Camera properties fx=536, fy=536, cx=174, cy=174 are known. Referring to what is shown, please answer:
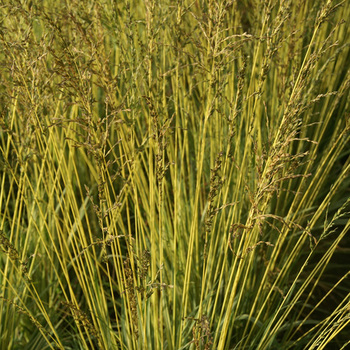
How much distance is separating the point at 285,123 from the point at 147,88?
0.52 metres

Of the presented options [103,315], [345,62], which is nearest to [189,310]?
[103,315]

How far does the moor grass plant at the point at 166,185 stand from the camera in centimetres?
130

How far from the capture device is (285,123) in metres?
1.18

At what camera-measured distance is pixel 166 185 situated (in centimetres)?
199

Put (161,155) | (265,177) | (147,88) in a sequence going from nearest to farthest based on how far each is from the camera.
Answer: (265,177) < (161,155) < (147,88)

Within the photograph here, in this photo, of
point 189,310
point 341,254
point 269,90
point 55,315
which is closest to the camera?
point 189,310

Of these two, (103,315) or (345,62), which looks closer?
(103,315)

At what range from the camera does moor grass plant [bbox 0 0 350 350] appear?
51.0 inches

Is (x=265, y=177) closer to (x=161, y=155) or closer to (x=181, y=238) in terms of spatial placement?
(x=161, y=155)

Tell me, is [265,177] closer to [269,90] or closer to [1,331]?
[1,331]

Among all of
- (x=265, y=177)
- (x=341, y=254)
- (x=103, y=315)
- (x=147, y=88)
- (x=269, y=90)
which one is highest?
(x=147, y=88)

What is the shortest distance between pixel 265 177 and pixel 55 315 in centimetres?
127

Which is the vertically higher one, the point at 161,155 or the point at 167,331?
the point at 161,155

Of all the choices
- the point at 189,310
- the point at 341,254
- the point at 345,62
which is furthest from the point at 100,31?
the point at 345,62
